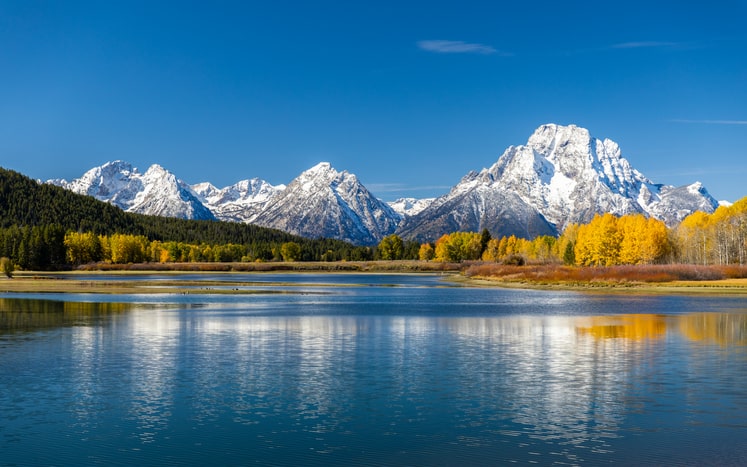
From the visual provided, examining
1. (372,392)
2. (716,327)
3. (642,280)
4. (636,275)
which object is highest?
(636,275)

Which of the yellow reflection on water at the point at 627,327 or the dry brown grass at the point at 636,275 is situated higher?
the dry brown grass at the point at 636,275

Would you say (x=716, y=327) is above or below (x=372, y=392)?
below

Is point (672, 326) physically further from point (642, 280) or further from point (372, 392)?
point (642, 280)

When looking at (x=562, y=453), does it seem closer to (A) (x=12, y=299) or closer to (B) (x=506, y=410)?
(B) (x=506, y=410)

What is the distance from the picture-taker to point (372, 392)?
99.4 feet

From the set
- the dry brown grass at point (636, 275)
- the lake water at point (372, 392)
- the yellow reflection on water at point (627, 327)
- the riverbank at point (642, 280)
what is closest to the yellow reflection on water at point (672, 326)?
the yellow reflection on water at point (627, 327)

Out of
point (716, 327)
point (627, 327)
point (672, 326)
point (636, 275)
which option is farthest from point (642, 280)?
point (627, 327)

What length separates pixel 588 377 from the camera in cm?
3372

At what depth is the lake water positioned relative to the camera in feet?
71.8

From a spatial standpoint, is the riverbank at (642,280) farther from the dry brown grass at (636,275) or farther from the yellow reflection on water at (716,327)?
the yellow reflection on water at (716,327)

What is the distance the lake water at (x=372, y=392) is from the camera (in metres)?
21.9

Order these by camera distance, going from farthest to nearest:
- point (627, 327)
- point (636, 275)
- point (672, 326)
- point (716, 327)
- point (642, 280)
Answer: point (636, 275)
point (642, 280)
point (672, 326)
point (716, 327)
point (627, 327)

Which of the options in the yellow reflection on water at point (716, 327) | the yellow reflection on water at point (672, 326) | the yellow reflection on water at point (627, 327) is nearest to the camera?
the yellow reflection on water at point (716, 327)

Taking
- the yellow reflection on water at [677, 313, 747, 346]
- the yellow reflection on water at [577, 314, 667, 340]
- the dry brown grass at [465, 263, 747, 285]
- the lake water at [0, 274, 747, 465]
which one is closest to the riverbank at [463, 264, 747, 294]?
the dry brown grass at [465, 263, 747, 285]
